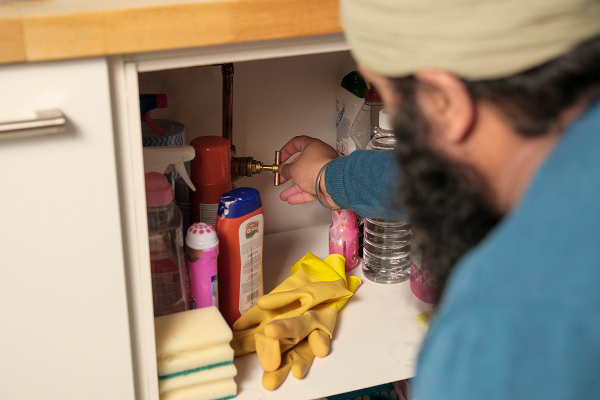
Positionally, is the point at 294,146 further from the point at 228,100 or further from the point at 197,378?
the point at 197,378

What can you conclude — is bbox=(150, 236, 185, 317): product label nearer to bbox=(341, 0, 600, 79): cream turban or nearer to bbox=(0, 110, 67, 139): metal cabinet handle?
bbox=(0, 110, 67, 139): metal cabinet handle

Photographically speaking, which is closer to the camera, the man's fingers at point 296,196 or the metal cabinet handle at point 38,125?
the metal cabinet handle at point 38,125

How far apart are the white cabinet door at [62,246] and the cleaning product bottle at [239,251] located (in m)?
0.22

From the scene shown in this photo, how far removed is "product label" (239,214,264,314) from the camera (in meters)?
0.82

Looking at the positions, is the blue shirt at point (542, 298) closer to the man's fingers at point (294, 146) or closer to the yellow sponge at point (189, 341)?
the yellow sponge at point (189, 341)

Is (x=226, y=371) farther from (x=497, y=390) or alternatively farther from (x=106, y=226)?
(x=497, y=390)

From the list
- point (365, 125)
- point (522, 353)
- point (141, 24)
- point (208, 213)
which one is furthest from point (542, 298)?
point (365, 125)

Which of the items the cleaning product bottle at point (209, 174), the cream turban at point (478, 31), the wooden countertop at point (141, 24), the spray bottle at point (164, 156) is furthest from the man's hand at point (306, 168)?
the cream turban at point (478, 31)

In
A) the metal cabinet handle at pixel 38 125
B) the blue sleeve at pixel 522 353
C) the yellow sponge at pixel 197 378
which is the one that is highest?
the metal cabinet handle at pixel 38 125

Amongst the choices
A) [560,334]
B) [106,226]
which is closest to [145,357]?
[106,226]

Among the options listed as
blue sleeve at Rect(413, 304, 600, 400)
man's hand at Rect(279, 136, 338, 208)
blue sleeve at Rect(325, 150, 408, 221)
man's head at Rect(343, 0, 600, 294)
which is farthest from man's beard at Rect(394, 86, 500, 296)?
man's hand at Rect(279, 136, 338, 208)

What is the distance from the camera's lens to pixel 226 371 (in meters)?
0.73

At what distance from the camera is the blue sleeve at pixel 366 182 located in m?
0.79

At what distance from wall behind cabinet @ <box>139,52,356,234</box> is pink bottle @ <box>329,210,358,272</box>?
151mm
